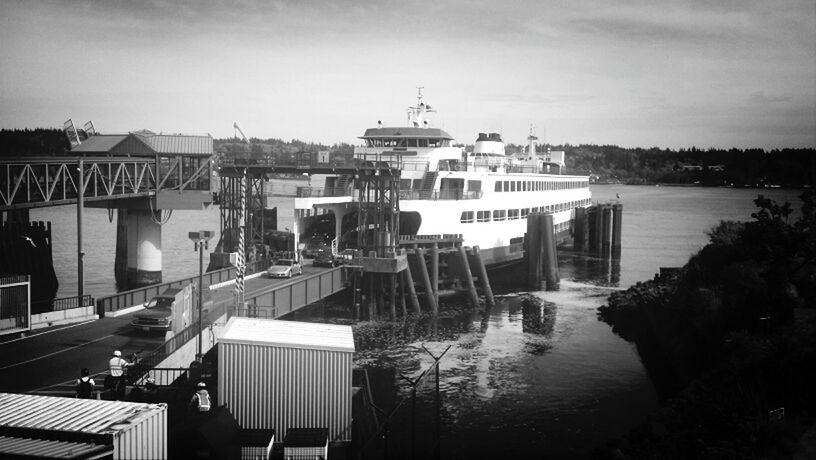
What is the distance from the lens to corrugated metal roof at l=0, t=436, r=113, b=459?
1123 centimetres

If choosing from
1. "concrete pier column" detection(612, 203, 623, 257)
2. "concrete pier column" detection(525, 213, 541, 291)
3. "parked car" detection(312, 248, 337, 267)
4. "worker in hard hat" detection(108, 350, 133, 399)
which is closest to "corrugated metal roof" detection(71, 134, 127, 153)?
"parked car" detection(312, 248, 337, 267)

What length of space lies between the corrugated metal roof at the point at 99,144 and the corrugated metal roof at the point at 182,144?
2.50 m

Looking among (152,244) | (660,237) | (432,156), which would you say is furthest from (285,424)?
(660,237)

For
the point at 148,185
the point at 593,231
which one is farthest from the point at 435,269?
the point at 593,231

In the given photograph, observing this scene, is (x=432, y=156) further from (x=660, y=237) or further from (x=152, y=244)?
(x=660, y=237)

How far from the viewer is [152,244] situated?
38.8m

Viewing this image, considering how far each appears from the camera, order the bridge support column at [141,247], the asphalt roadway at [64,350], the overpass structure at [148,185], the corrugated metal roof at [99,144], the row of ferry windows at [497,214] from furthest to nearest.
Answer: the row of ferry windows at [497,214], the corrugated metal roof at [99,144], the bridge support column at [141,247], the overpass structure at [148,185], the asphalt roadway at [64,350]

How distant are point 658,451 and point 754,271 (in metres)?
15.3

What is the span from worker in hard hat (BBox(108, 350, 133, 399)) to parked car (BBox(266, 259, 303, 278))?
16.0 metres

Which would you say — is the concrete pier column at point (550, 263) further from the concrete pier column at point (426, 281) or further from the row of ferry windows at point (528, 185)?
the concrete pier column at point (426, 281)

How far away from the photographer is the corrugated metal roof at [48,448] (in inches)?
442

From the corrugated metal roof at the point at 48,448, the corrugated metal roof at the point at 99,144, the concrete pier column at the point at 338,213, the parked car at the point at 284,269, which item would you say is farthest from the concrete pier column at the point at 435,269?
the corrugated metal roof at the point at 48,448

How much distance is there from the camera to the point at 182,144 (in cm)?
3762

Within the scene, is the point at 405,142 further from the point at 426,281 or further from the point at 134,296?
the point at 134,296
